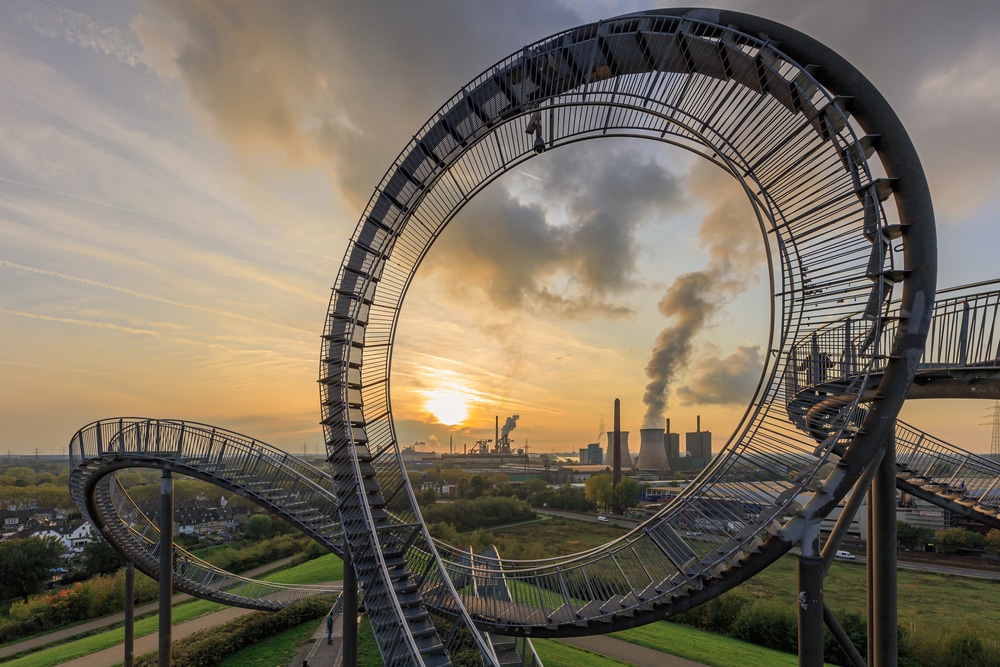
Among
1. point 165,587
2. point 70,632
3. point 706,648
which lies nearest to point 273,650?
point 165,587

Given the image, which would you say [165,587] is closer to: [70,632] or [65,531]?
[70,632]

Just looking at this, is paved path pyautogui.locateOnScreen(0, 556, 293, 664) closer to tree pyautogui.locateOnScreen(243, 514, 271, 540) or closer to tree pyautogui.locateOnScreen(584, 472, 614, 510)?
tree pyautogui.locateOnScreen(243, 514, 271, 540)

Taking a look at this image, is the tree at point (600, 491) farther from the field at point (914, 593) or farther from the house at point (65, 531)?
the house at point (65, 531)

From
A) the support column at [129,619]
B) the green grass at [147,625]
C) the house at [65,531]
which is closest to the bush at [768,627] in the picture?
the green grass at [147,625]

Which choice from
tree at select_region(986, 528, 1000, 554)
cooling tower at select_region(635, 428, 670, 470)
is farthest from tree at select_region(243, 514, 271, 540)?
tree at select_region(986, 528, 1000, 554)

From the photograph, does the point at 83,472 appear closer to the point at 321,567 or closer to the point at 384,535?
the point at 384,535

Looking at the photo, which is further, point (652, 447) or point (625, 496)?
point (652, 447)
